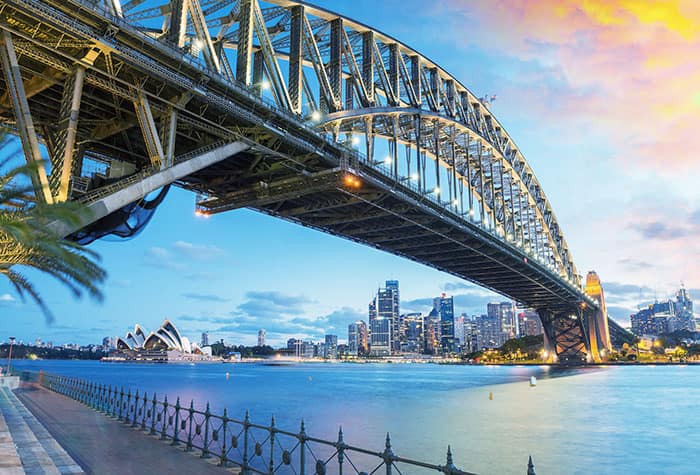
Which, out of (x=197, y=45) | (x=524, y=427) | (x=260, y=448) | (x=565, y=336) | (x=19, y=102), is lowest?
(x=524, y=427)

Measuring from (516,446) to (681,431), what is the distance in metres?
13.3

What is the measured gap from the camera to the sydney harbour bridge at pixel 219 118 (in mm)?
17031

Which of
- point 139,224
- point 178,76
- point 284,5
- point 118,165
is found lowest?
point 139,224

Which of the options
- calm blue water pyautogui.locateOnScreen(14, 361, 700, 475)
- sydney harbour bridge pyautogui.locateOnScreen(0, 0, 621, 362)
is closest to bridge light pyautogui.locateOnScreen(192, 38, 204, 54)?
sydney harbour bridge pyautogui.locateOnScreen(0, 0, 621, 362)

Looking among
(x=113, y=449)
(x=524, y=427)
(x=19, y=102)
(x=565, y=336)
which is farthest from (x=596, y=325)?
(x=19, y=102)

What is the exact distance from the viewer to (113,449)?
14.8 metres

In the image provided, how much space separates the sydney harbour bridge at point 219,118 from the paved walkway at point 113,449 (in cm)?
595

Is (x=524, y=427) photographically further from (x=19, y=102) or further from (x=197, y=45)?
(x=19, y=102)

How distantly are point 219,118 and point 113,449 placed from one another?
47.9 feet

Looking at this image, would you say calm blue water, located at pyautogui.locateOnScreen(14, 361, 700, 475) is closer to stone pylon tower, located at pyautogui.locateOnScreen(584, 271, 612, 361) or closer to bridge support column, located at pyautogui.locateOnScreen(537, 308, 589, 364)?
bridge support column, located at pyautogui.locateOnScreen(537, 308, 589, 364)

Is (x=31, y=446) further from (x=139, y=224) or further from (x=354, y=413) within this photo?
(x=354, y=413)

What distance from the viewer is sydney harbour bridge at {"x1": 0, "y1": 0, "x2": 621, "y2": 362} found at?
55.9 feet

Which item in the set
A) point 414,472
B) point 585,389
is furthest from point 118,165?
point 585,389

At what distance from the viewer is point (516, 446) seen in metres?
25.9
